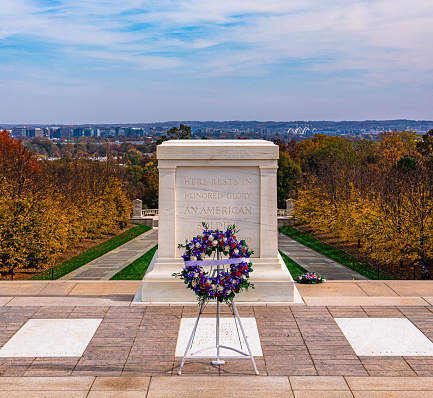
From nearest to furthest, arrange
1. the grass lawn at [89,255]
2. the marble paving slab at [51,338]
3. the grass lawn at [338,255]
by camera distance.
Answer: the marble paving slab at [51,338] → the grass lawn at [89,255] → the grass lawn at [338,255]

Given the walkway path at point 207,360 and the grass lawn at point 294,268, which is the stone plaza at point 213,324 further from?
the grass lawn at point 294,268

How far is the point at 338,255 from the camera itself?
1043 inches

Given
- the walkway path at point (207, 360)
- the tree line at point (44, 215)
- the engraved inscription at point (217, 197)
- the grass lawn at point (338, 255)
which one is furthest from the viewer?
the grass lawn at point (338, 255)

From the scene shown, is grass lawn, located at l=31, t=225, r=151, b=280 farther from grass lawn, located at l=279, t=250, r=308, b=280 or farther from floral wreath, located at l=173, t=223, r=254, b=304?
floral wreath, located at l=173, t=223, r=254, b=304

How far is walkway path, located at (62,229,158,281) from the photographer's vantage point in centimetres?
2161

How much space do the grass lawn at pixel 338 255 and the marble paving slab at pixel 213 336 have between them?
12.5m

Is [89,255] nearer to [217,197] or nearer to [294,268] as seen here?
[294,268]

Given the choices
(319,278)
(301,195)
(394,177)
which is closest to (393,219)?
(319,278)

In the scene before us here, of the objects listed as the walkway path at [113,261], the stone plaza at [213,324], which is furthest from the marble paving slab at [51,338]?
the walkway path at [113,261]

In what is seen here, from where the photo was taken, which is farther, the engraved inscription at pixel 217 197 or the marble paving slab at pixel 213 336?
Result: the engraved inscription at pixel 217 197

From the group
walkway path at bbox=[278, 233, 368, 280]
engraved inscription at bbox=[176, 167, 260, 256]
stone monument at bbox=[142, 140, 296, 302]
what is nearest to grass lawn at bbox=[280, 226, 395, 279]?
walkway path at bbox=[278, 233, 368, 280]

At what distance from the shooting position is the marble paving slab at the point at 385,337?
8633mm

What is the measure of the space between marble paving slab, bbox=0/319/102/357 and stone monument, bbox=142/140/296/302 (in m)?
1.69

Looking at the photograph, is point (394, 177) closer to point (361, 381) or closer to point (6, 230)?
point (6, 230)
